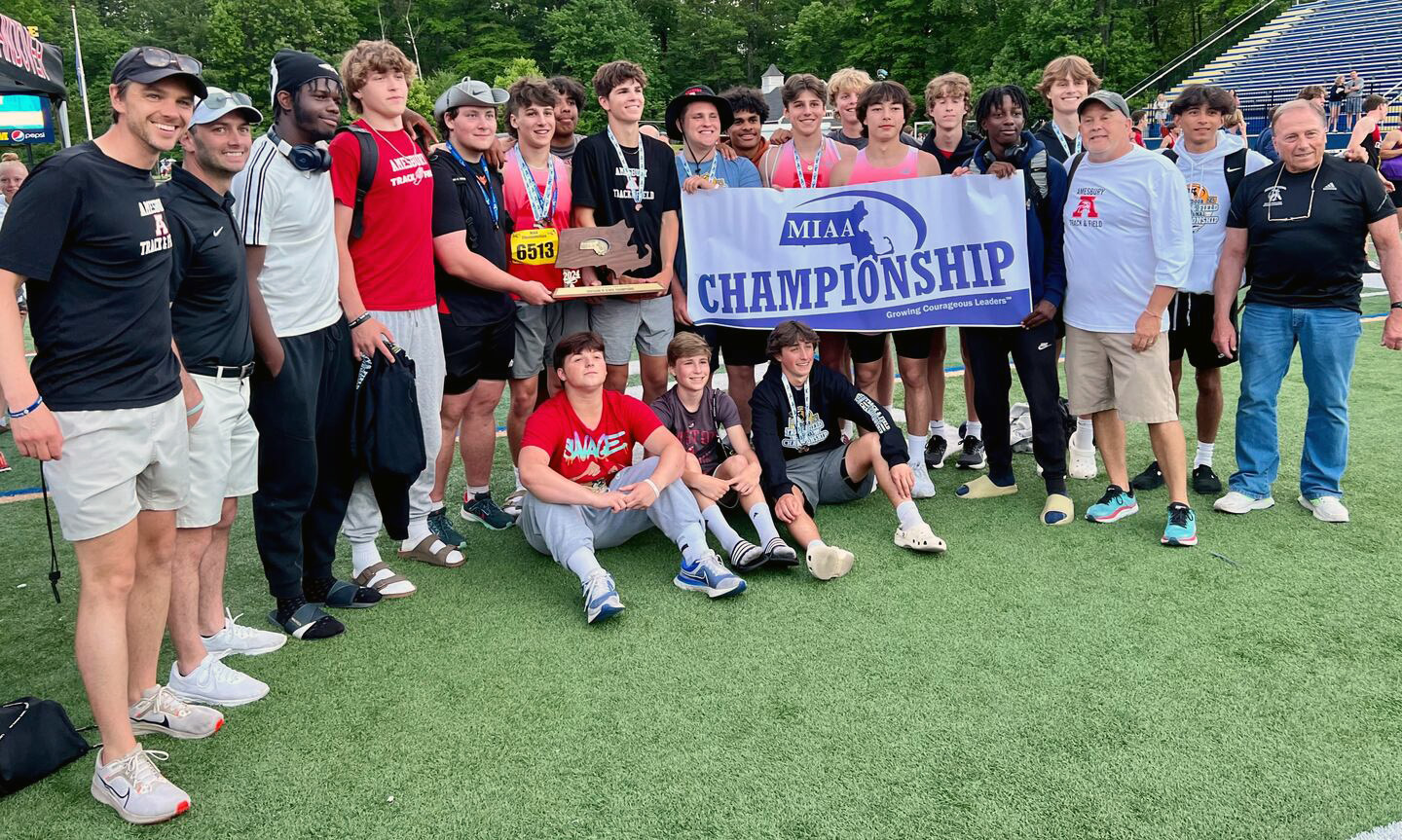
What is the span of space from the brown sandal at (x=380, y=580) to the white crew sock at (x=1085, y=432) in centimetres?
Result: 395

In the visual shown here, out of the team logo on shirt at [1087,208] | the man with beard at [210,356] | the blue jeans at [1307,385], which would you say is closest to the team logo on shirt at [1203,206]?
the blue jeans at [1307,385]

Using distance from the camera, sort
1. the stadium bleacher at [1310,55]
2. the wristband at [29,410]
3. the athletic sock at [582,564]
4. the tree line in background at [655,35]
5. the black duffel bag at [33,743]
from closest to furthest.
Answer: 1. the wristband at [29,410]
2. the black duffel bag at [33,743]
3. the athletic sock at [582,564]
4. the stadium bleacher at [1310,55]
5. the tree line in background at [655,35]

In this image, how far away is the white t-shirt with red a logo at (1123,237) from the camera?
4914 millimetres

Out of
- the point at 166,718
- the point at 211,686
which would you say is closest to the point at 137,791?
the point at 166,718

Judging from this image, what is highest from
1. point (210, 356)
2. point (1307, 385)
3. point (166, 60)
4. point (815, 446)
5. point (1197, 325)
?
point (166, 60)

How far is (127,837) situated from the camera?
2.89 m

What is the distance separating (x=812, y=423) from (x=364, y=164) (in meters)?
2.52

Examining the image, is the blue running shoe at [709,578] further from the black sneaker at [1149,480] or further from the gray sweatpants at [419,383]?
the black sneaker at [1149,480]

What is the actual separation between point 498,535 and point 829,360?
7.39 ft

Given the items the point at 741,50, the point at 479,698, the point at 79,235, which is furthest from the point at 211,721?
the point at 741,50

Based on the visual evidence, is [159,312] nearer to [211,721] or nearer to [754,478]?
[211,721]

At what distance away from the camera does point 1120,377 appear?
5219 mm

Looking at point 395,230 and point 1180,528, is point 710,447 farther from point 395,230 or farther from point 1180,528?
point 1180,528

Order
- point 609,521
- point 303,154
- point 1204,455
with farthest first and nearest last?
point 1204,455
point 609,521
point 303,154
